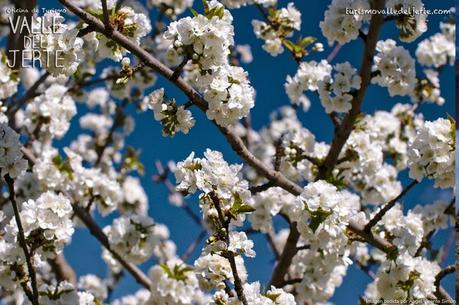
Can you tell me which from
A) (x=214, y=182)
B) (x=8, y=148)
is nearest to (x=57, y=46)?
(x=8, y=148)

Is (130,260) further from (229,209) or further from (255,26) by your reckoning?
(229,209)

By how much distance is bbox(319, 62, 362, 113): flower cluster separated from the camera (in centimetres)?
377

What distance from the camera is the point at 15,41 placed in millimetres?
5004

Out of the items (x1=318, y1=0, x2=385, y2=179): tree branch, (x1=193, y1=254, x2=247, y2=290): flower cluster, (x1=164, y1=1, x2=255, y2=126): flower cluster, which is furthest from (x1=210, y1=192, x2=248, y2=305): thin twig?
(x1=318, y1=0, x2=385, y2=179): tree branch

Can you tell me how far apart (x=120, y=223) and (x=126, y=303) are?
2.95 metres

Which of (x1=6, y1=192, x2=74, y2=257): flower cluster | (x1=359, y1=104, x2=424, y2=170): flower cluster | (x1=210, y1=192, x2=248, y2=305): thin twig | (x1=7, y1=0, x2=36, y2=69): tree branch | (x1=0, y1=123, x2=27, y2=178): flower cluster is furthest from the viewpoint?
(x1=359, y1=104, x2=424, y2=170): flower cluster

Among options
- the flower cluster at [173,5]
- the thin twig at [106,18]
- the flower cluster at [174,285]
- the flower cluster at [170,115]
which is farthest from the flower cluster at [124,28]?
the flower cluster at [173,5]

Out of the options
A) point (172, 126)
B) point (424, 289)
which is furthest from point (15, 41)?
point (424, 289)

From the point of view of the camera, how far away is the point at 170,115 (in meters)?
2.86

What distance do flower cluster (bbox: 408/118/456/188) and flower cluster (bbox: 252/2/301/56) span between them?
4.70 ft

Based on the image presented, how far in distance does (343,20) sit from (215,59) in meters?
1.24

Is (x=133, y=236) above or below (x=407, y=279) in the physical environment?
above

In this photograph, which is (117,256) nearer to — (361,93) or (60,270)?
(60,270)

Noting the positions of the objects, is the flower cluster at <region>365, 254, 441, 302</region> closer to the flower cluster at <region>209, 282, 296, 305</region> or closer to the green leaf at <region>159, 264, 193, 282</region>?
the flower cluster at <region>209, 282, 296, 305</region>
